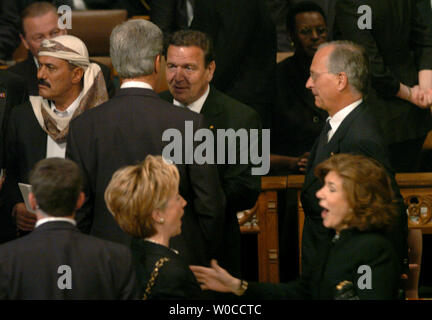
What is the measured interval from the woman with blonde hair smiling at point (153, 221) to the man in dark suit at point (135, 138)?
0.40 m

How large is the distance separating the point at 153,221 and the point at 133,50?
0.90 metres

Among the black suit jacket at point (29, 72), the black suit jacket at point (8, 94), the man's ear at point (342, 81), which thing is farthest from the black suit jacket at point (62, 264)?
the black suit jacket at point (29, 72)

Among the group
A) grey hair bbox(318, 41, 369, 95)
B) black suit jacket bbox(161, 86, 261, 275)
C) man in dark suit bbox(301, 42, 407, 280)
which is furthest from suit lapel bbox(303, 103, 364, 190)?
black suit jacket bbox(161, 86, 261, 275)

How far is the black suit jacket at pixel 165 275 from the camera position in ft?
10.2

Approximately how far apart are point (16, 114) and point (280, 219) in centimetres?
197

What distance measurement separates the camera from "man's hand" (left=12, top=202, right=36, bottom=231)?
4398 millimetres

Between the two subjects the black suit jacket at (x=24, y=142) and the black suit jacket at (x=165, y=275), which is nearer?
the black suit jacket at (x=165, y=275)

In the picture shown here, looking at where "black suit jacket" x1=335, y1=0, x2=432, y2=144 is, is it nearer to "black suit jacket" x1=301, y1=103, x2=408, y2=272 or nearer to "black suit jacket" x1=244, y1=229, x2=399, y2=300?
"black suit jacket" x1=301, y1=103, x2=408, y2=272

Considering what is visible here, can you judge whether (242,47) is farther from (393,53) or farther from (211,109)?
(211,109)

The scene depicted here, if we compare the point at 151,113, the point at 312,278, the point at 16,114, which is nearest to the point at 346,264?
the point at 312,278

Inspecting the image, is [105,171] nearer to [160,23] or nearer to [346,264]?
[346,264]

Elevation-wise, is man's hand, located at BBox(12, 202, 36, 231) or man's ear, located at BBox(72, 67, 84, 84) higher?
man's ear, located at BBox(72, 67, 84, 84)

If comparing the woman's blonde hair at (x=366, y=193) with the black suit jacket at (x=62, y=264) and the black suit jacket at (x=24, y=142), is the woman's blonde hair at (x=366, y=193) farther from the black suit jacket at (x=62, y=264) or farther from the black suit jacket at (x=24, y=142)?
the black suit jacket at (x=24, y=142)

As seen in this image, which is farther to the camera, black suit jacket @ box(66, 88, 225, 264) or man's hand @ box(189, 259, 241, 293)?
black suit jacket @ box(66, 88, 225, 264)
